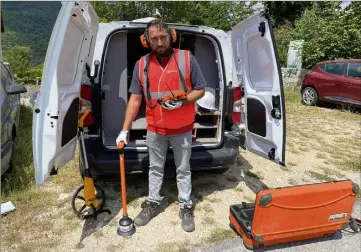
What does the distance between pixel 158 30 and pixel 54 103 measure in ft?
3.31

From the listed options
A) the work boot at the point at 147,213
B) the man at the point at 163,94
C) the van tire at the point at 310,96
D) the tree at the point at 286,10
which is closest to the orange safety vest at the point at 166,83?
the man at the point at 163,94

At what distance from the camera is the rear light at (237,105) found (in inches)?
140

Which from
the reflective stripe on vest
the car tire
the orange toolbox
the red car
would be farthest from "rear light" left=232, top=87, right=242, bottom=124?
the car tire

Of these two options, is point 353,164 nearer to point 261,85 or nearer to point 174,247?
point 261,85

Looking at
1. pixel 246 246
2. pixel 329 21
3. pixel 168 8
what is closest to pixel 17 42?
pixel 168 8

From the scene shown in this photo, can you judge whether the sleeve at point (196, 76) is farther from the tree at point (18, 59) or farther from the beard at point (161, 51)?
the tree at point (18, 59)

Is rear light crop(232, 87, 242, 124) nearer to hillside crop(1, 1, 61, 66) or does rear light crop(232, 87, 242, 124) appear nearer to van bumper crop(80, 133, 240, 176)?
van bumper crop(80, 133, 240, 176)

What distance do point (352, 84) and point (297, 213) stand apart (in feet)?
23.3

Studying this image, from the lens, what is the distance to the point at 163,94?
2.80m

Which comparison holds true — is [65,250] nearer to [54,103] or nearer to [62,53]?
[54,103]

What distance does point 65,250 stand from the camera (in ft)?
8.73

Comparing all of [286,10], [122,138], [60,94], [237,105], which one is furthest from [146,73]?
[286,10]

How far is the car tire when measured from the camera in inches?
380

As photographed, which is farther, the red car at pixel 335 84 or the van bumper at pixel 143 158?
the red car at pixel 335 84
